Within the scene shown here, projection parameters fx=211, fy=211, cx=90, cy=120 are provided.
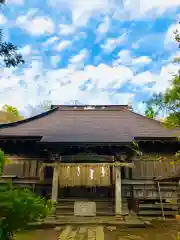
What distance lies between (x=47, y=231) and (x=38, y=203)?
6.84m

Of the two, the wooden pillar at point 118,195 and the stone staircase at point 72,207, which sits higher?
the wooden pillar at point 118,195

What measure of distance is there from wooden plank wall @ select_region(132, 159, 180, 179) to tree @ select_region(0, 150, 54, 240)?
989 centimetres

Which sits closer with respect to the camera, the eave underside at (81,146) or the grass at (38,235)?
the grass at (38,235)

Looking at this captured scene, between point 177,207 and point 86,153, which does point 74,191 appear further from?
point 177,207

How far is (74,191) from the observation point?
13.2m

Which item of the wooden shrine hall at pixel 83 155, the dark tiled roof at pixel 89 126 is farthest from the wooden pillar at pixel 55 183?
the dark tiled roof at pixel 89 126

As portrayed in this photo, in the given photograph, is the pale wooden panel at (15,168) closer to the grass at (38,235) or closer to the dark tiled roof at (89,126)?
the dark tiled roof at (89,126)

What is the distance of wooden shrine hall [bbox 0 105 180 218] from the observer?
10.8 m

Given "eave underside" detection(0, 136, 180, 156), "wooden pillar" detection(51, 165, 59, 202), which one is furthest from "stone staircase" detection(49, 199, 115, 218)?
"eave underside" detection(0, 136, 180, 156)

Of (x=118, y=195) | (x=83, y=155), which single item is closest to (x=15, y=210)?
(x=118, y=195)

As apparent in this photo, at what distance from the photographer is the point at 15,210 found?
2.60 metres

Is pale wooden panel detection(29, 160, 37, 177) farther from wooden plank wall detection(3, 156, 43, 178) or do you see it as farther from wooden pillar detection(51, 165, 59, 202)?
wooden pillar detection(51, 165, 59, 202)

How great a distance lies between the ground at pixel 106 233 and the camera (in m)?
7.62

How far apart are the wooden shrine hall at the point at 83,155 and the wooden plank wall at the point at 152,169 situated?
0.06 metres
